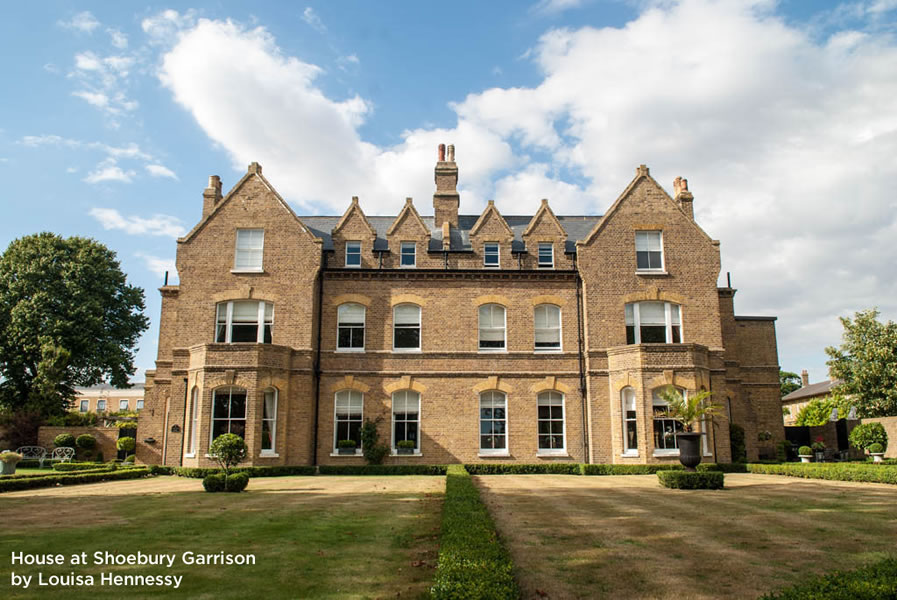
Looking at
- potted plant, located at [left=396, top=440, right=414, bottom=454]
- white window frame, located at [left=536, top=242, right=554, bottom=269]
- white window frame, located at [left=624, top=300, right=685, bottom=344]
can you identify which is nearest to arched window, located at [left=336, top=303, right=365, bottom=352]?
potted plant, located at [left=396, top=440, right=414, bottom=454]

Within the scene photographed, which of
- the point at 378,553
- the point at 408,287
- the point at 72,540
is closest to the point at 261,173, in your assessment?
the point at 408,287

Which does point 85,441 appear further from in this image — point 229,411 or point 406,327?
point 406,327

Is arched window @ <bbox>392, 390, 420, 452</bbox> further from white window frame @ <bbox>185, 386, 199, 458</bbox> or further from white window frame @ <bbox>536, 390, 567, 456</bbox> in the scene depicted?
white window frame @ <bbox>185, 386, 199, 458</bbox>

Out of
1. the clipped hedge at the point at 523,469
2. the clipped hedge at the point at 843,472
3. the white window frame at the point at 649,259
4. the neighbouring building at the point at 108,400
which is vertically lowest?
the clipped hedge at the point at 523,469

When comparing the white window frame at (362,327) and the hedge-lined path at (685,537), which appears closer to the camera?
the hedge-lined path at (685,537)

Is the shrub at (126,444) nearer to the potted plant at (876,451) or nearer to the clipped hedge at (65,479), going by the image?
the clipped hedge at (65,479)

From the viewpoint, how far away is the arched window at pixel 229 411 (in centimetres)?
2577

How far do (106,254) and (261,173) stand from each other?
19.7 m

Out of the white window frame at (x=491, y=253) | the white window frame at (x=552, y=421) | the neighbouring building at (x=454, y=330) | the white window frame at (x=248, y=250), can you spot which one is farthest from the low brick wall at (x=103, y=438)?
the white window frame at (x=552, y=421)

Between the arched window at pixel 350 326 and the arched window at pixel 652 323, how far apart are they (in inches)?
486

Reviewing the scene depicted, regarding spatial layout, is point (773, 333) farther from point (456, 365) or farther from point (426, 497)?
point (426, 497)

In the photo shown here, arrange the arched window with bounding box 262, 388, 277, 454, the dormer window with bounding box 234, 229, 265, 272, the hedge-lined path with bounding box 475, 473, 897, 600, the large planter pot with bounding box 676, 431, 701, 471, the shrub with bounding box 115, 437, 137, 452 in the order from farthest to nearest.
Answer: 1. the shrub with bounding box 115, 437, 137, 452
2. the dormer window with bounding box 234, 229, 265, 272
3. the arched window with bounding box 262, 388, 277, 454
4. the large planter pot with bounding box 676, 431, 701, 471
5. the hedge-lined path with bounding box 475, 473, 897, 600

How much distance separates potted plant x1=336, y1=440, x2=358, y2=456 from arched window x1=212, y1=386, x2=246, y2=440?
4241mm

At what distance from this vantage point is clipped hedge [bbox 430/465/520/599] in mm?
6086
